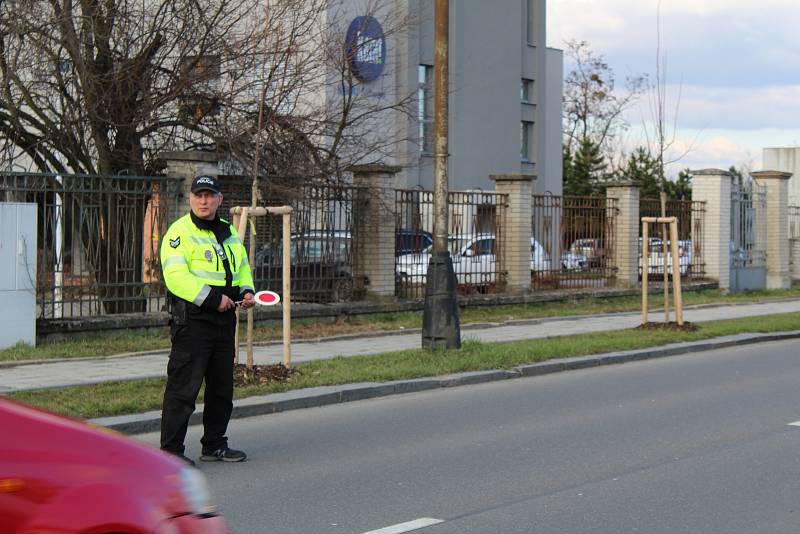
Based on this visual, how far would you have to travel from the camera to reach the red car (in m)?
3.42

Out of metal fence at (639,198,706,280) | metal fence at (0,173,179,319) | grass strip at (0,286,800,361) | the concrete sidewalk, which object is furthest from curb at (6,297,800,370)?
metal fence at (639,198,706,280)

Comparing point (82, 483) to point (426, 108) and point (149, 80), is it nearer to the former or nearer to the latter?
point (149, 80)

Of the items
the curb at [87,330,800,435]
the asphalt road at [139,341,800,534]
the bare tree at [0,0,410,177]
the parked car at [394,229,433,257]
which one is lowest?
the asphalt road at [139,341,800,534]

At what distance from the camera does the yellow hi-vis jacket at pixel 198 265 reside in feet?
26.9

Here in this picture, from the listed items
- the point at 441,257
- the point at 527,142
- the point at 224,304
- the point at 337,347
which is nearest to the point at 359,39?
the point at 337,347

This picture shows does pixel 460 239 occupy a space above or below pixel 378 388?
above

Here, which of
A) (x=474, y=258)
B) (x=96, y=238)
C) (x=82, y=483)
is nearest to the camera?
(x=82, y=483)

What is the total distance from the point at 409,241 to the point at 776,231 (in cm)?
1432

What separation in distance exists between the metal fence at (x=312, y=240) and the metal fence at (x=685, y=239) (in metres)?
9.98

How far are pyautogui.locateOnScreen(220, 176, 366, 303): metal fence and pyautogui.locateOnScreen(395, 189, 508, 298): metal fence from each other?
104 centimetres

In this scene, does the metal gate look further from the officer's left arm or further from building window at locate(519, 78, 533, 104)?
the officer's left arm

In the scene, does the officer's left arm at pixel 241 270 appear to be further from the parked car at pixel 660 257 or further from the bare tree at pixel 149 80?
the parked car at pixel 660 257

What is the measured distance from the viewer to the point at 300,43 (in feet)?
61.2

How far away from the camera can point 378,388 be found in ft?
39.3
